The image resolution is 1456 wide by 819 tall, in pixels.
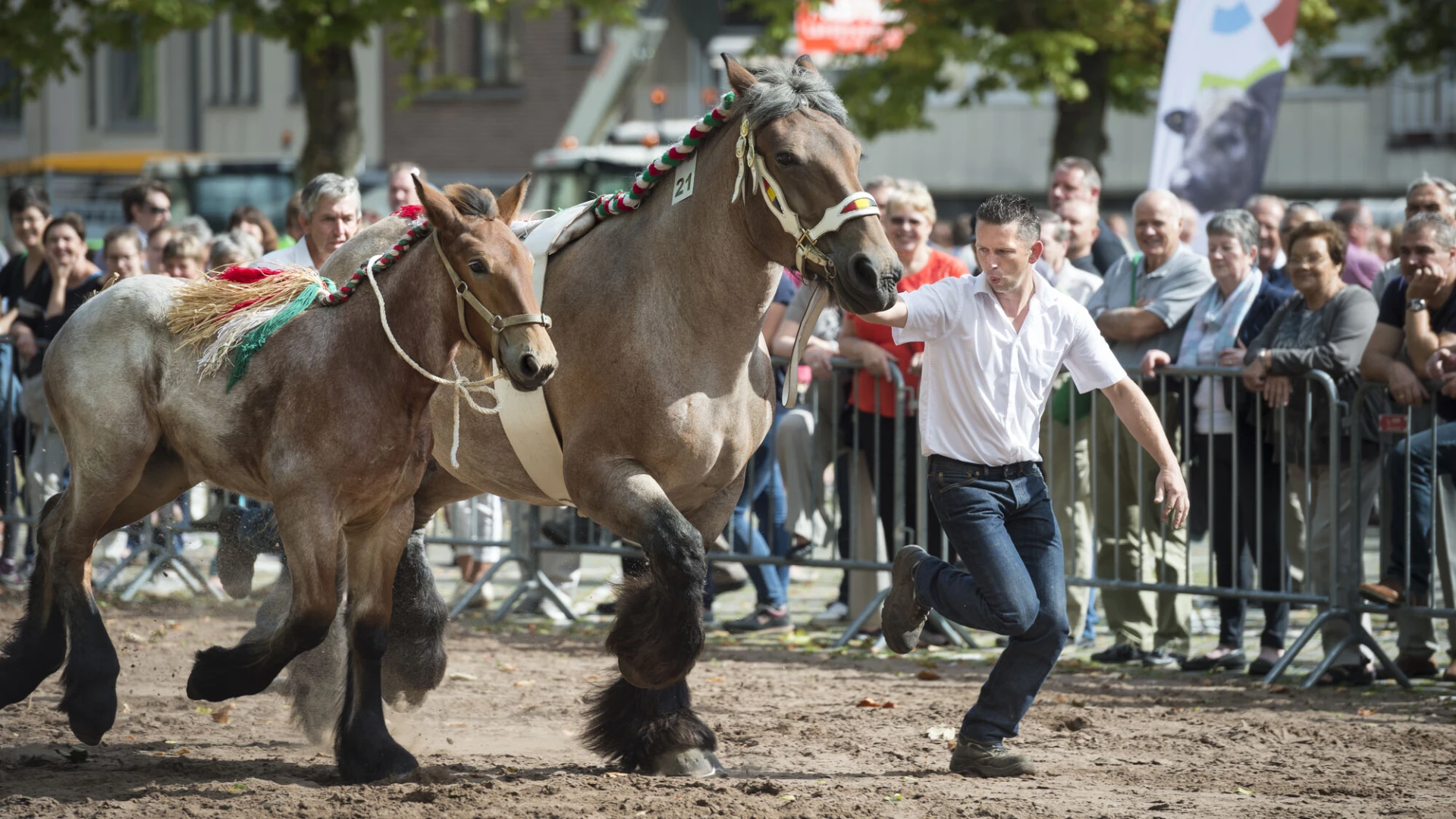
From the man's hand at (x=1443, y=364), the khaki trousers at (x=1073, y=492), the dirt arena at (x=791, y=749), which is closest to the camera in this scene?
the dirt arena at (x=791, y=749)

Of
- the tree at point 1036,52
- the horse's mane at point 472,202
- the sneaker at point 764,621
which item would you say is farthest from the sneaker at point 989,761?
the tree at point 1036,52

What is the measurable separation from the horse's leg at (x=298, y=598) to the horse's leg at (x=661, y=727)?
3.75 feet

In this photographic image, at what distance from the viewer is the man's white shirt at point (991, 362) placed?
19.7 feet

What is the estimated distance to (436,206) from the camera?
5055 mm

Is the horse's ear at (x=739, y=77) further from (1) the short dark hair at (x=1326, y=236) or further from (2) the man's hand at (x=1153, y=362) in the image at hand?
(1) the short dark hair at (x=1326, y=236)

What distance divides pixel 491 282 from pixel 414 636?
1843mm

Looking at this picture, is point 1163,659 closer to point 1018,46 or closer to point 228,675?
point 228,675

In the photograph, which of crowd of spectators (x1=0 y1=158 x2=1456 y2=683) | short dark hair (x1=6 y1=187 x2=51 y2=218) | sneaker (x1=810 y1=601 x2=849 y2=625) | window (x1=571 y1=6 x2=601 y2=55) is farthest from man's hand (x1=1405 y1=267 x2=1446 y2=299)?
window (x1=571 y1=6 x2=601 y2=55)

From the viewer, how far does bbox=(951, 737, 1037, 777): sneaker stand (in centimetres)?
601

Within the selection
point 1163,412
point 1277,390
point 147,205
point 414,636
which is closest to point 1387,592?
point 1277,390

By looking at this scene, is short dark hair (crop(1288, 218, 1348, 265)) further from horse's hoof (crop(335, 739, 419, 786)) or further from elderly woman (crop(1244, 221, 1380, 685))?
horse's hoof (crop(335, 739, 419, 786))

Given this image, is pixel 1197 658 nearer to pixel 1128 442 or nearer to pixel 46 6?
pixel 1128 442

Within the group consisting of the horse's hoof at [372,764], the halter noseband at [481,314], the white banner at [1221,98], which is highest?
the white banner at [1221,98]

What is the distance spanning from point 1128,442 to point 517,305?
15.3 feet
